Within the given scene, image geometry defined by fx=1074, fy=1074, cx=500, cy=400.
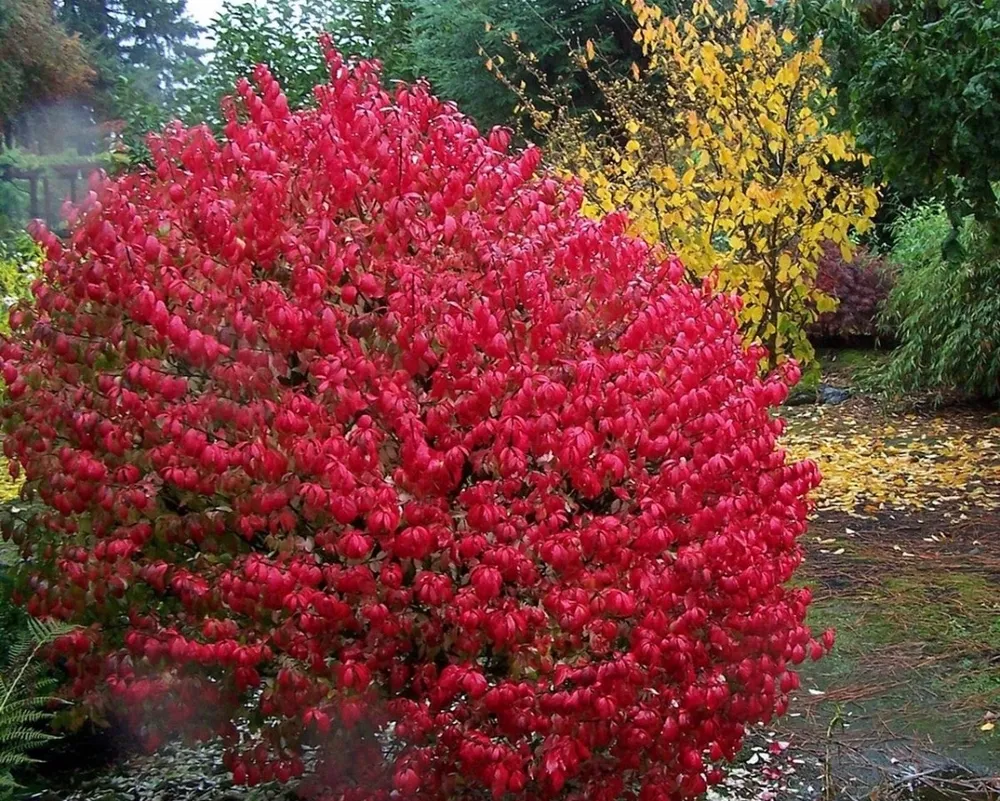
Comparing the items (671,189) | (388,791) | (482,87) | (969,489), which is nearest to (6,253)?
(482,87)

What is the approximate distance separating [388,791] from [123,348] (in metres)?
1.36

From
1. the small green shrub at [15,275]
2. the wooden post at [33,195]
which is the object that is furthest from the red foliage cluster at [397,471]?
the wooden post at [33,195]

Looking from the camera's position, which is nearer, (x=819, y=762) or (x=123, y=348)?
(x=123, y=348)

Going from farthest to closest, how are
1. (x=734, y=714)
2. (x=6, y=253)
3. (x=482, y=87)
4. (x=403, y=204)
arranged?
(x=482, y=87) → (x=6, y=253) → (x=734, y=714) → (x=403, y=204)

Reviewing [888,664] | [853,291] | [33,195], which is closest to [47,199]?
[33,195]

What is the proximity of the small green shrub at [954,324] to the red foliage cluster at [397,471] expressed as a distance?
6.44 meters

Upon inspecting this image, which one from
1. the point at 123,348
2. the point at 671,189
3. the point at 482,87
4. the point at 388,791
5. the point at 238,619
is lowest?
the point at 388,791

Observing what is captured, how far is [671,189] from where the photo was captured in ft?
25.2

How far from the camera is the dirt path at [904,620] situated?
358cm

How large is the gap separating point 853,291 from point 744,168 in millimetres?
4629

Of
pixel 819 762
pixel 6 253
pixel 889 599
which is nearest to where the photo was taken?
pixel 819 762

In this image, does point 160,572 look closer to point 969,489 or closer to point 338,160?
point 338,160

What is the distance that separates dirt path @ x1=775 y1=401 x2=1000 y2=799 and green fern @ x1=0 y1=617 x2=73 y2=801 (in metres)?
2.31

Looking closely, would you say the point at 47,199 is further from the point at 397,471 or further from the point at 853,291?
the point at 397,471
